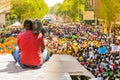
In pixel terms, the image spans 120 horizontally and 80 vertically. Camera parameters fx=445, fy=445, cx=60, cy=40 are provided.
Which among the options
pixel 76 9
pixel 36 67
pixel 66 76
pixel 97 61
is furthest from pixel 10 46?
pixel 76 9

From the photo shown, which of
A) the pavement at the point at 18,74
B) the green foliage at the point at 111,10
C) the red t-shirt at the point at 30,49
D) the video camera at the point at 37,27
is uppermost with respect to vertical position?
the video camera at the point at 37,27

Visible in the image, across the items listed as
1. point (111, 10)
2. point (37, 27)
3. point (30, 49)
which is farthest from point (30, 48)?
point (111, 10)

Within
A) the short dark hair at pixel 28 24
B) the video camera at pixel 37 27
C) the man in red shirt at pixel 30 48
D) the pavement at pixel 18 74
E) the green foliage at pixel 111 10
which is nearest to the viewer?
the pavement at pixel 18 74

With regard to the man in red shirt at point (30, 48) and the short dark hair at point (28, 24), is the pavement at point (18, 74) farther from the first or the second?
the short dark hair at point (28, 24)

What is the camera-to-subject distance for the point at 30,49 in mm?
9266

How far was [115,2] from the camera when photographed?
41.8 m

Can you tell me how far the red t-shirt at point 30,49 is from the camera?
916cm

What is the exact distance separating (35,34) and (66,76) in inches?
51.9

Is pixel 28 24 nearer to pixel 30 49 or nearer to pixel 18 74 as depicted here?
pixel 30 49

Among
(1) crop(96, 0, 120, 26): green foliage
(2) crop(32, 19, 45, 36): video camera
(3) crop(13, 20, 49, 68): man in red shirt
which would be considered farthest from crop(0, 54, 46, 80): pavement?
(1) crop(96, 0, 120, 26): green foliage

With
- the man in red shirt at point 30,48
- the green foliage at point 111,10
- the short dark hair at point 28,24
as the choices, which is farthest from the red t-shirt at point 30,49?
the green foliage at point 111,10

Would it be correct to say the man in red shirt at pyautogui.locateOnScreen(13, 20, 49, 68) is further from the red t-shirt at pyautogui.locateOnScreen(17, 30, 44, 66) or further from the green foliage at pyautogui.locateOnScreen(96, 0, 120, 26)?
the green foliage at pyautogui.locateOnScreen(96, 0, 120, 26)

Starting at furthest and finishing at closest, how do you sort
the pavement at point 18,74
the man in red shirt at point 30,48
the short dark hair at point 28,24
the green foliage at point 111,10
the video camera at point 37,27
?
the green foliage at point 111,10 → the man in red shirt at point 30,48 → the short dark hair at point 28,24 → the video camera at point 37,27 → the pavement at point 18,74

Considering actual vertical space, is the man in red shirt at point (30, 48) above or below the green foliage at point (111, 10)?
above
